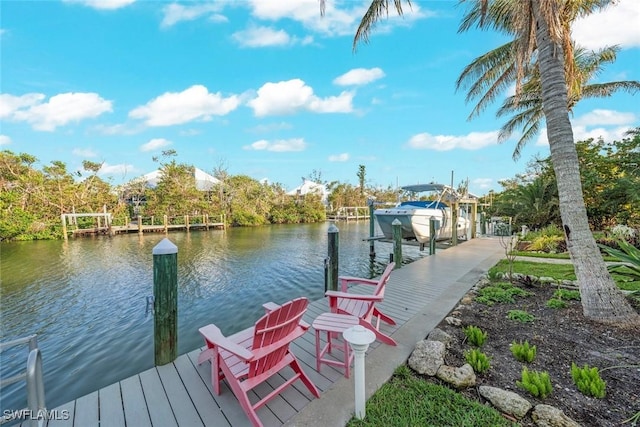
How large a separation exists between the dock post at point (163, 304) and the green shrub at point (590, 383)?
11.9 ft

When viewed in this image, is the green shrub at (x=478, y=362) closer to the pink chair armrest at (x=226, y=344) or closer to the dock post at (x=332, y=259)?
the pink chair armrest at (x=226, y=344)

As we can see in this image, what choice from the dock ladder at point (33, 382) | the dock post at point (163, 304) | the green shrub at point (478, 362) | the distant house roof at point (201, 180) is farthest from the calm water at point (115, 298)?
the distant house roof at point (201, 180)

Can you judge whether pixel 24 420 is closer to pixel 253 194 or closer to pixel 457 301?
pixel 457 301

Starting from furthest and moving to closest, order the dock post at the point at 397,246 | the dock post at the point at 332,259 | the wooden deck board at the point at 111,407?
→ the dock post at the point at 397,246, the dock post at the point at 332,259, the wooden deck board at the point at 111,407

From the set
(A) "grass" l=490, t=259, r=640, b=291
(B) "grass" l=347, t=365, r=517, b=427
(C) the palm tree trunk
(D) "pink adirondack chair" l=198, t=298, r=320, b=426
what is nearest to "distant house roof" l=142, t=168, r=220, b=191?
(A) "grass" l=490, t=259, r=640, b=291

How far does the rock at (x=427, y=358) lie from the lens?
2.46m

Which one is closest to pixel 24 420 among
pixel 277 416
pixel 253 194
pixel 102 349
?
pixel 277 416

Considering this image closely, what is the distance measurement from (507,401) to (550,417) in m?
0.25

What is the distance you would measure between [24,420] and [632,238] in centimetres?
1252

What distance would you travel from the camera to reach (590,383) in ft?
6.79

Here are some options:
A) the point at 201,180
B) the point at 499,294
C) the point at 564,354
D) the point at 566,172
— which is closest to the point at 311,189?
the point at 201,180

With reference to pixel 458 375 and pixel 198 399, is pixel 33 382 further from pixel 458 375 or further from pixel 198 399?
pixel 458 375

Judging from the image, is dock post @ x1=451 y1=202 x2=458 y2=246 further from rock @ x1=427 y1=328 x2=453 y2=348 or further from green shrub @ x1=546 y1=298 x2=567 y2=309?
rock @ x1=427 y1=328 x2=453 y2=348

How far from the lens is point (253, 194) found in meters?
30.7
